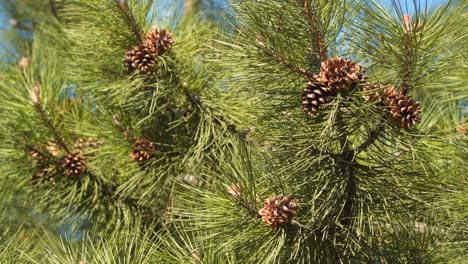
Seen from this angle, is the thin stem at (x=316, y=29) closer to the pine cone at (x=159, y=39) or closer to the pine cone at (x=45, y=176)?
the pine cone at (x=159, y=39)

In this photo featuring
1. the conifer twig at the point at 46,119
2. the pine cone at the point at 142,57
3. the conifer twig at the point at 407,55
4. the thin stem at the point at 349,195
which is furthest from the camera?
the conifer twig at the point at 46,119

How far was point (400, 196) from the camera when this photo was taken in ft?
3.75

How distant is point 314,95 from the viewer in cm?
106

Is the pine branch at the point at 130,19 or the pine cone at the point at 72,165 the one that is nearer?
the pine branch at the point at 130,19

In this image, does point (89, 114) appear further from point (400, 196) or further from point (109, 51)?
point (400, 196)

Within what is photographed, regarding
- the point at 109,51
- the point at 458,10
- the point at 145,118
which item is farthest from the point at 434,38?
the point at 109,51

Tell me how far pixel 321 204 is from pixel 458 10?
35 centimetres

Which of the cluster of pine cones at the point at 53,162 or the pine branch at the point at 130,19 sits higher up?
the pine branch at the point at 130,19

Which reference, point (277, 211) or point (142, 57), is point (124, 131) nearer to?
point (142, 57)

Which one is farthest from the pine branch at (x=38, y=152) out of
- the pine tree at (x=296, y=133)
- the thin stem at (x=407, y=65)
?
the thin stem at (x=407, y=65)

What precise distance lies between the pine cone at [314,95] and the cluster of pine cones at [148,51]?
49cm

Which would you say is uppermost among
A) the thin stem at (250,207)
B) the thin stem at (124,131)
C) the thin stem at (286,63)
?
the thin stem at (286,63)

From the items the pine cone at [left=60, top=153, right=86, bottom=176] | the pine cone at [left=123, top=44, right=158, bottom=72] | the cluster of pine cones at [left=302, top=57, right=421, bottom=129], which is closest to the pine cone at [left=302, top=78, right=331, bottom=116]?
the cluster of pine cones at [left=302, top=57, right=421, bottom=129]

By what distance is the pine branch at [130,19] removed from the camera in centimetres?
148
